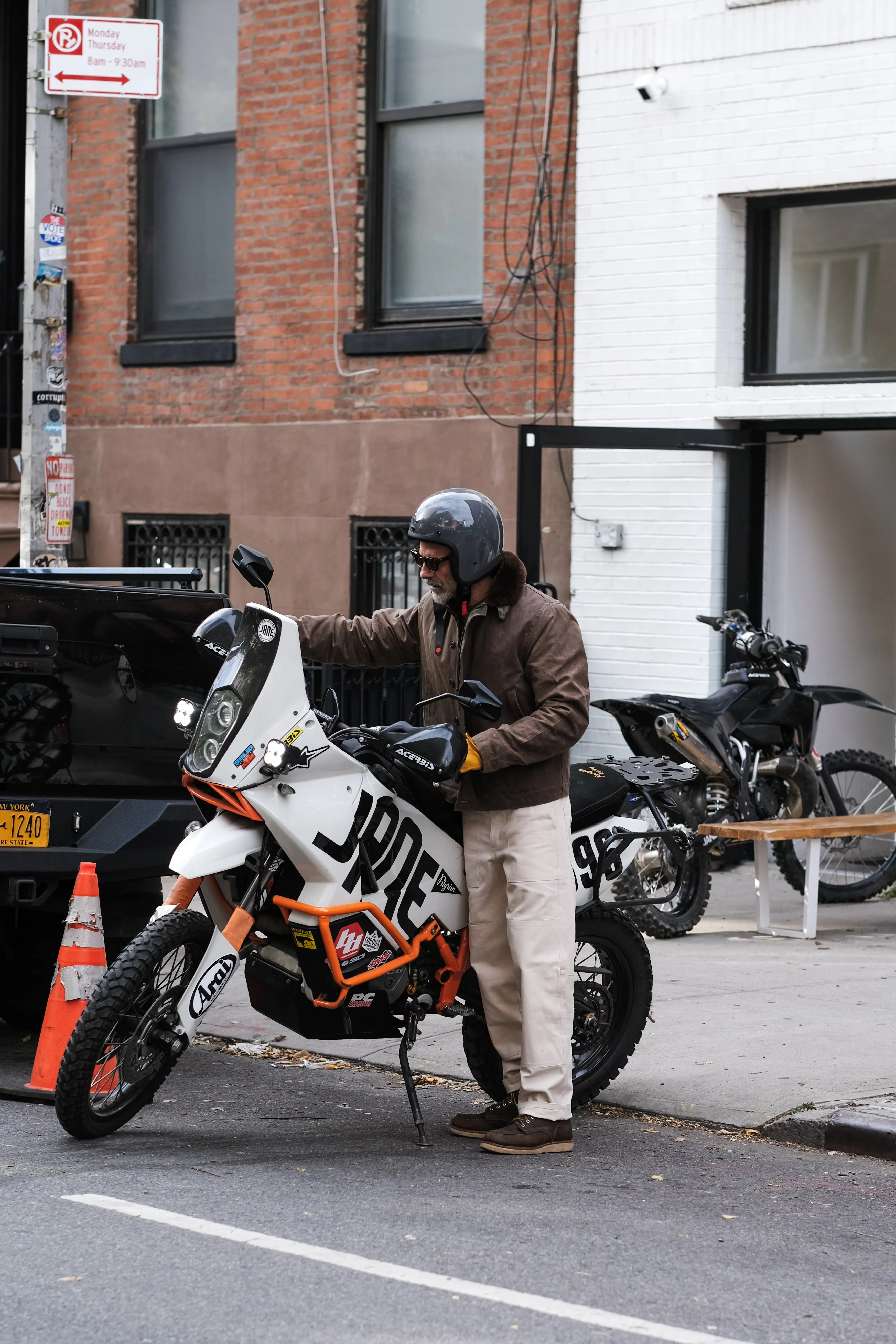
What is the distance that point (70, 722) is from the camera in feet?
22.0

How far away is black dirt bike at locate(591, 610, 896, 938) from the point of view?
9.85 m

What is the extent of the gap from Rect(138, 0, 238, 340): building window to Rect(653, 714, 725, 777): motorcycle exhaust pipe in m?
5.39

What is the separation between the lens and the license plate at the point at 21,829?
21.4 ft

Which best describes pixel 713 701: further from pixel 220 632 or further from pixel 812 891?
pixel 220 632

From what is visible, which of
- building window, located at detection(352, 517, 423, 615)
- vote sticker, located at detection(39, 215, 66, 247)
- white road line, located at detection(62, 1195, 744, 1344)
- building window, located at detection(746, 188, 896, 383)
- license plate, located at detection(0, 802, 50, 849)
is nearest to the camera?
white road line, located at detection(62, 1195, 744, 1344)

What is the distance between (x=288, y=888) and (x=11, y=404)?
1010 cm

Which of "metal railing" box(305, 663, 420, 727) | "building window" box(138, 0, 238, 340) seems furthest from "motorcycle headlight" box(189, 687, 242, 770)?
"building window" box(138, 0, 238, 340)

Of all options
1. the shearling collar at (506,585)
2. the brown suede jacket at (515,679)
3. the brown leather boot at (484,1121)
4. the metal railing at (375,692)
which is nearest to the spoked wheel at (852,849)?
the metal railing at (375,692)

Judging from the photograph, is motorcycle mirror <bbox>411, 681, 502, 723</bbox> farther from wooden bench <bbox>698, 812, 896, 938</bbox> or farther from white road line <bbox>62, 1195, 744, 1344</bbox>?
wooden bench <bbox>698, 812, 896, 938</bbox>

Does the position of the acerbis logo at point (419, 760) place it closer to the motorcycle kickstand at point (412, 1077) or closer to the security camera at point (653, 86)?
the motorcycle kickstand at point (412, 1077)

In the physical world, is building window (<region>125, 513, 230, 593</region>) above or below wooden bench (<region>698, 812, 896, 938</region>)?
above

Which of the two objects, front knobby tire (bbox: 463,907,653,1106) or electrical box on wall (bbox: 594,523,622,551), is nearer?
front knobby tire (bbox: 463,907,653,1106)

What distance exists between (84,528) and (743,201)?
5.64 m

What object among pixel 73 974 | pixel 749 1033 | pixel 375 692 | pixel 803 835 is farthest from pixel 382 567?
pixel 73 974
